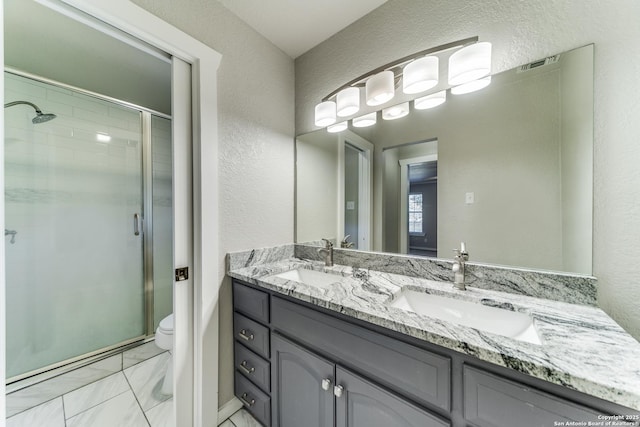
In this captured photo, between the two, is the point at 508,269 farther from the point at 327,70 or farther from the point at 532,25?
the point at 327,70

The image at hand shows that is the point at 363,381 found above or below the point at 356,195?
below

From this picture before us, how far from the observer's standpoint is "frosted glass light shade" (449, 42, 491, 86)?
3.15ft

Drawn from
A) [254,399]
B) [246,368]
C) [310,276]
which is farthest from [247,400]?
[310,276]

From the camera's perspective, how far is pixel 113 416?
128 cm

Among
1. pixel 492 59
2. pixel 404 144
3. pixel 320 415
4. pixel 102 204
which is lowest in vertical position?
pixel 320 415

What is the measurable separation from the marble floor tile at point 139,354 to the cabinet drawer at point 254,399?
3.36 feet

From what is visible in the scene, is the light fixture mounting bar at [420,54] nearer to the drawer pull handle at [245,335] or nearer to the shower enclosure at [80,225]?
the drawer pull handle at [245,335]

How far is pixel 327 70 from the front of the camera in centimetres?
159

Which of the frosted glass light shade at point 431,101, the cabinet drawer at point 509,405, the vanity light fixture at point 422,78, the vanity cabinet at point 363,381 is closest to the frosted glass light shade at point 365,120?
the vanity light fixture at point 422,78

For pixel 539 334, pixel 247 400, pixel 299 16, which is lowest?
pixel 247 400

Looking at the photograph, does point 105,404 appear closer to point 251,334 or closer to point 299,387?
point 251,334

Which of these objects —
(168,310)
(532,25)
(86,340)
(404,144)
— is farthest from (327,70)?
(86,340)

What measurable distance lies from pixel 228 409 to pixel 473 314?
142 cm

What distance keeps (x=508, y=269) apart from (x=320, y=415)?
1000mm
